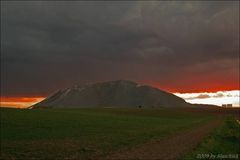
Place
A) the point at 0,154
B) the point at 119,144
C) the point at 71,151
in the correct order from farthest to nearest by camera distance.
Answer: the point at 119,144
the point at 71,151
the point at 0,154

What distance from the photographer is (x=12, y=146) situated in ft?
101

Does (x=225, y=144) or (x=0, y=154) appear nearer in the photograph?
(x=0, y=154)

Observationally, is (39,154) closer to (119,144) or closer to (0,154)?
(0,154)

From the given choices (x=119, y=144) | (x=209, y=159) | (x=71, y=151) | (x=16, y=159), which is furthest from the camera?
(x=119, y=144)

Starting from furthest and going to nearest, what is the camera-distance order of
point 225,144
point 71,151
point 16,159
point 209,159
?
point 225,144 < point 71,151 < point 16,159 < point 209,159

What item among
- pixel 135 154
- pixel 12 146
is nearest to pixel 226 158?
pixel 135 154

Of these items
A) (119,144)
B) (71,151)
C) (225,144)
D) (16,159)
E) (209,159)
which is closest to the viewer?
(209,159)

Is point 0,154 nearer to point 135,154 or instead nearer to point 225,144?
point 135,154

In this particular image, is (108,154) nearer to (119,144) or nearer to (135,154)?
(135,154)

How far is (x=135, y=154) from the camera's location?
26141 mm

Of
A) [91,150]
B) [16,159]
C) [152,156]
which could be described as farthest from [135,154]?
[16,159]

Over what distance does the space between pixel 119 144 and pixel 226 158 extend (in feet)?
43.9

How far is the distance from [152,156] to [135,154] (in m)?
1.71

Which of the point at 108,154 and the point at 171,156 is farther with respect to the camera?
the point at 108,154
